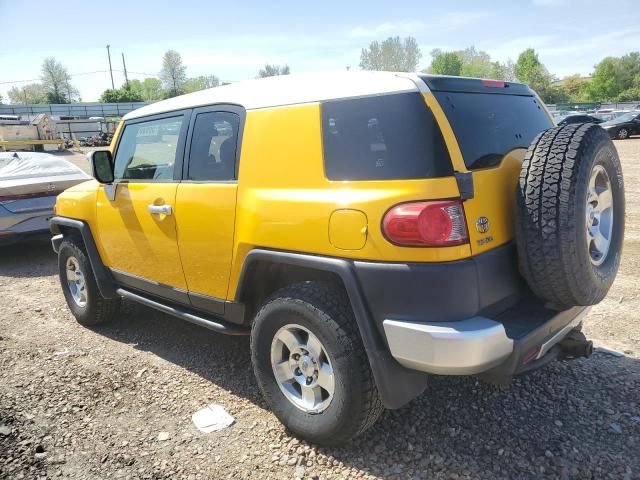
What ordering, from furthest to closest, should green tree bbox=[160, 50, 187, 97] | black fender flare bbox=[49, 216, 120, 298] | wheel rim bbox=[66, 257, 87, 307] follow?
green tree bbox=[160, 50, 187, 97]
wheel rim bbox=[66, 257, 87, 307]
black fender flare bbox=[49, 216, 120, 298]

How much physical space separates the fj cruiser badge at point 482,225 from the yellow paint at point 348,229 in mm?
523

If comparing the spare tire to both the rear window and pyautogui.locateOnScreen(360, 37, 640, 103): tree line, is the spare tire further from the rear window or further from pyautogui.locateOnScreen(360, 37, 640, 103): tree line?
pyautogui.locateOnScreen(360, 37, 640, 103): tree line

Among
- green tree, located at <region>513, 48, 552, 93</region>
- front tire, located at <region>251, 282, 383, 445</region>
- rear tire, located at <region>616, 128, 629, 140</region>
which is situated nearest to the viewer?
front tire, located at <region>251, 282, 383, 445</region>

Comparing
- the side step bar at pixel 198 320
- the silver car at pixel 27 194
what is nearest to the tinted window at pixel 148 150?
the side step bar at pixel 198 320

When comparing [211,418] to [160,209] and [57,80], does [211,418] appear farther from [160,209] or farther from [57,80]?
[57,80]

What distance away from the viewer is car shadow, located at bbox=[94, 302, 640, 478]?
2.56 m

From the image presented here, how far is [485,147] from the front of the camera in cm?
255

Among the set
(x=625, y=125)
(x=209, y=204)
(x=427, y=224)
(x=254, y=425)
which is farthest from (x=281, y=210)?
(x=625, y=125)

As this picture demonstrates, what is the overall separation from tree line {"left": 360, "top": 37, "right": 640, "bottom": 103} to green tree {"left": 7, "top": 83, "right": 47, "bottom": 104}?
7461cm

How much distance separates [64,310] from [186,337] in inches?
68.6

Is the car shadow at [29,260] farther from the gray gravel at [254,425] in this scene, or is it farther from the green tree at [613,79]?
the green tree at [613,79]

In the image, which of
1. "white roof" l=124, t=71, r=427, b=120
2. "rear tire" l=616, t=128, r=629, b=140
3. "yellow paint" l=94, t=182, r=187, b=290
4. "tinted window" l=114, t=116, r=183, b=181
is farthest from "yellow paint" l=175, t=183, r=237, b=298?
"rear tire" l=616, t=128, r=629, b=140

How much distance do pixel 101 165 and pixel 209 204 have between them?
140 cm

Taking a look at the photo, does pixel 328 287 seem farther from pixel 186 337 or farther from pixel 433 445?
pixel 186 337
